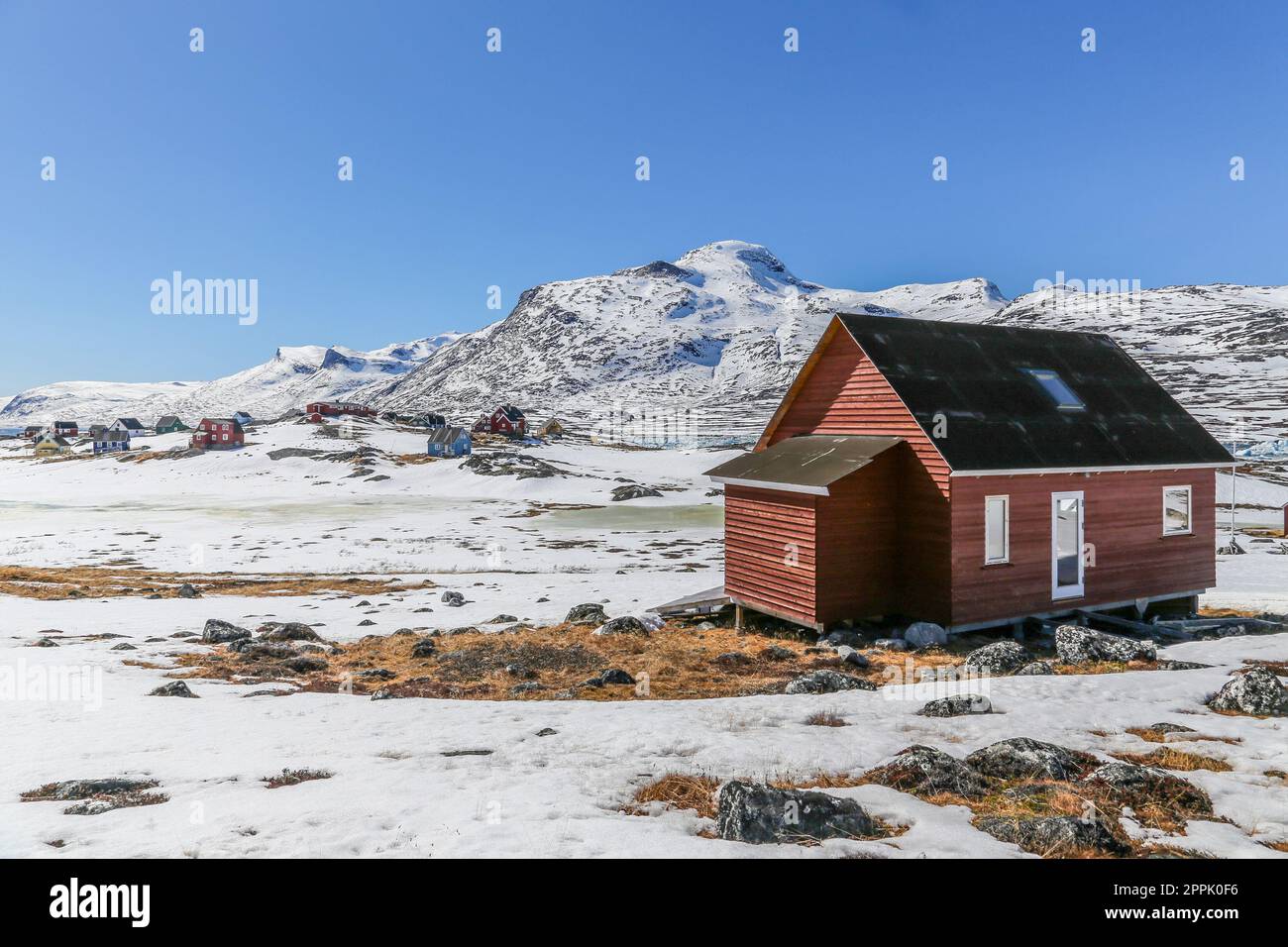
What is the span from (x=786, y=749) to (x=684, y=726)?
171cm

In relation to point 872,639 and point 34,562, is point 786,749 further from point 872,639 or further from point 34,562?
point 34,562

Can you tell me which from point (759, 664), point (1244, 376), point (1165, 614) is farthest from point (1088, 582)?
point (1244, 376)

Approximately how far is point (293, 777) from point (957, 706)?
946 cm

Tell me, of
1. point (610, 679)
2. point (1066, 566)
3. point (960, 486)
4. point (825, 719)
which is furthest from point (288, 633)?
point (1066, 566)

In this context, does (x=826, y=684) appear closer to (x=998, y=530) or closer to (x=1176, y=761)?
(x=1176, y=761)

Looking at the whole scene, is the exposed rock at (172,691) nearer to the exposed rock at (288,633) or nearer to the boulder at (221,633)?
the exposed rock at (288,633)

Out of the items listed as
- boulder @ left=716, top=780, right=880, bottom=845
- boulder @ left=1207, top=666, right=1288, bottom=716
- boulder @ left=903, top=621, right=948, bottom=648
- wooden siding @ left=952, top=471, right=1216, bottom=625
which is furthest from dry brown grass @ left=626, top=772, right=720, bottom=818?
wooden siding @ left=952, top=471, right=1216, bottom=625

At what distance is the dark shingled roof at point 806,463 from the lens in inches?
659

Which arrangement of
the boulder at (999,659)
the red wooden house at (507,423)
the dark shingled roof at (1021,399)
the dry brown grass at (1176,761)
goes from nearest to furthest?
the dry brown grass at (1176,761), the boulder at (999,659), the dark shingled roof at (1021,399), the red wooden house at (507,423)

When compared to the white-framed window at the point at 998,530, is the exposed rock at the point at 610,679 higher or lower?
lower

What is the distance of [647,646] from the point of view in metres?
17.2

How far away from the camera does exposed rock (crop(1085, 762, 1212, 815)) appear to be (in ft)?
23.8

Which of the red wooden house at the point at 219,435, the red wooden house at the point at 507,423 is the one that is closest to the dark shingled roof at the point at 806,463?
the red wooden house at the point at 219,435

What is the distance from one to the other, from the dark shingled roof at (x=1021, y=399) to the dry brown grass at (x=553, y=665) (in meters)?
6.66
